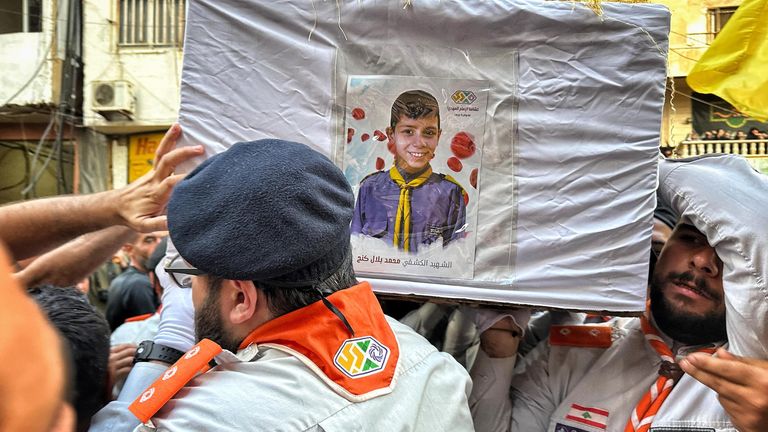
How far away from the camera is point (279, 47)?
1.81 metres

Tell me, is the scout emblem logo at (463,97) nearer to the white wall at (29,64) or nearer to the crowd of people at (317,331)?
the crowd of people at (317,331)

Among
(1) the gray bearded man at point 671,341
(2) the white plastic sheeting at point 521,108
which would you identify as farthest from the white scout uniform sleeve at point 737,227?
(2) the white plastic sheeting at point 521,108

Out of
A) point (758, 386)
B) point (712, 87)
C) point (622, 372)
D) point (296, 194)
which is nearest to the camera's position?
point (296, 194)

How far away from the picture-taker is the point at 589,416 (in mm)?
1938

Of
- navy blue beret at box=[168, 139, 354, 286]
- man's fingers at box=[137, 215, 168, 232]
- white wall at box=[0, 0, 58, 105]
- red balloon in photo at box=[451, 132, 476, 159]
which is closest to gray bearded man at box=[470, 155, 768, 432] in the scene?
red balloon in photo at box=[451, 132, 476, 159]

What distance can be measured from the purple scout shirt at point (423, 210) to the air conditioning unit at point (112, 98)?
919 centimetres

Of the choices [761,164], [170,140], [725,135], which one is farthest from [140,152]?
[725,135]

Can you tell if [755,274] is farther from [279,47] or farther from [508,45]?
[279,47]

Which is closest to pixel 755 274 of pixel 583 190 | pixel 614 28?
pixel 583 190

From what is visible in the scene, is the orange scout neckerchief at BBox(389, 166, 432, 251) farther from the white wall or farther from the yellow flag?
the white wall

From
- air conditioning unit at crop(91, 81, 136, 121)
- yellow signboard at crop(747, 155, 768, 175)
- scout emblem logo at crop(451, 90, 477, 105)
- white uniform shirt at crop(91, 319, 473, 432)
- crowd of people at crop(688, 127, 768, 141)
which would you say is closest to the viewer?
white uniform shirt at crop(91, 319, 473, 432)

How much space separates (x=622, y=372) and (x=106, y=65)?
406 inches

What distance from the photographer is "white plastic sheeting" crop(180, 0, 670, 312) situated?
1.73 metres

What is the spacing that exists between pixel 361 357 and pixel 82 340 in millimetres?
815
